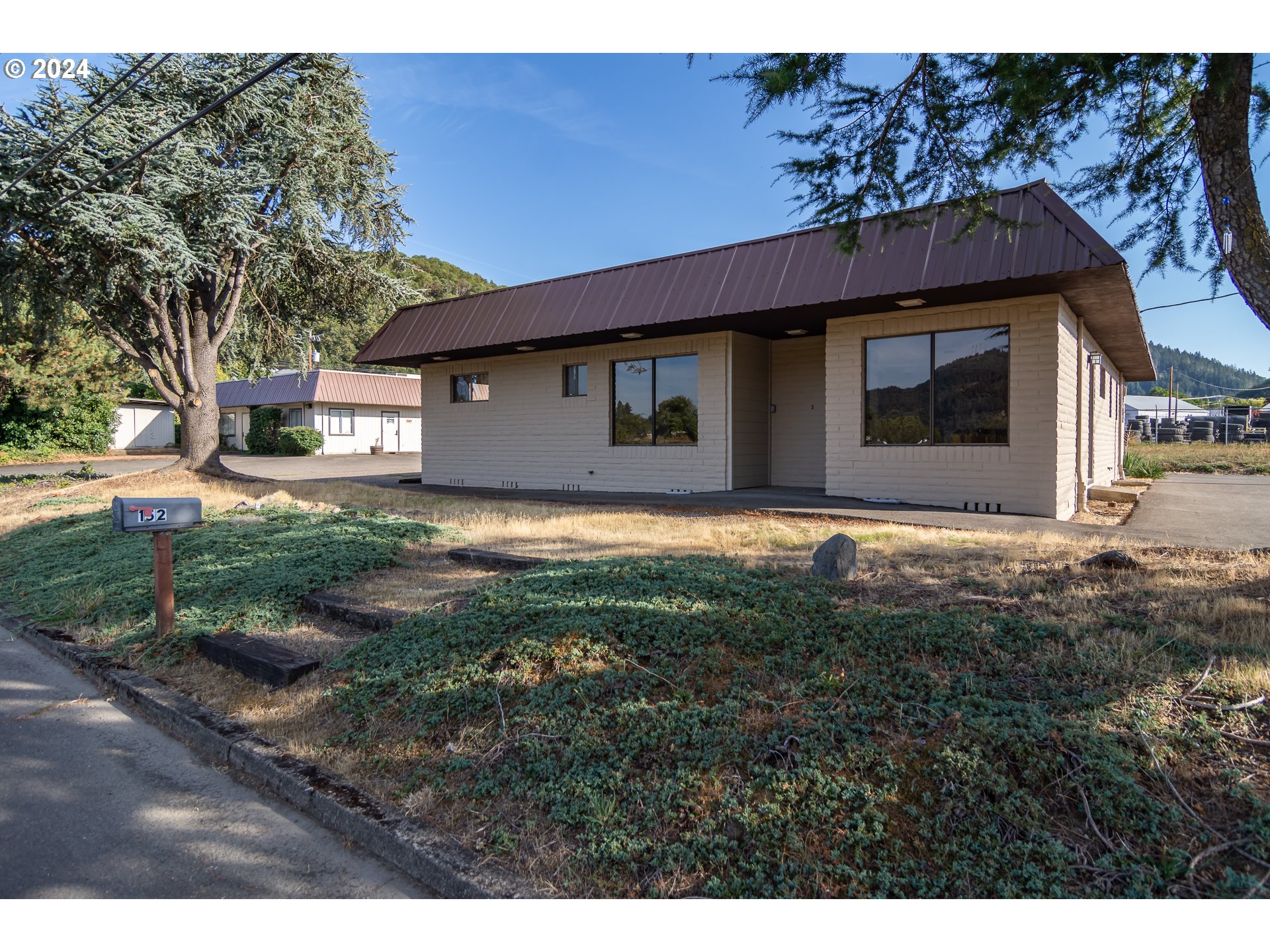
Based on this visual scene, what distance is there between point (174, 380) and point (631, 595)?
18.0 m

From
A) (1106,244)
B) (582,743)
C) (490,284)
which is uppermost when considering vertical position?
(490,284)

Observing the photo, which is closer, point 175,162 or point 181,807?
point 181,807

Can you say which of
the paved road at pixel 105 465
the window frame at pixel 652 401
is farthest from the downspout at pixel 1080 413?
the paved road at pixel 105 465

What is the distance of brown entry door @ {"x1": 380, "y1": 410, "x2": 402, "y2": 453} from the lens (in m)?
39.4

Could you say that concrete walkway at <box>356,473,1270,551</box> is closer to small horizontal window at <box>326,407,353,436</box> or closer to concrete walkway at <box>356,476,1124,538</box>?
concrete walkway at <box>356,476,1124,538</box>

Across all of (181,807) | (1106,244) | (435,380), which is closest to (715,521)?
(1106,244)

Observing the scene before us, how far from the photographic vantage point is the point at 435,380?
17.4m

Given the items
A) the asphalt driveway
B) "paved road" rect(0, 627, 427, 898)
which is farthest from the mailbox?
the asphalt driveway

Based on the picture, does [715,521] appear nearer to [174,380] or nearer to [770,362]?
Answer: [770,362]

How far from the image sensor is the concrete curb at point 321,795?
252 cm

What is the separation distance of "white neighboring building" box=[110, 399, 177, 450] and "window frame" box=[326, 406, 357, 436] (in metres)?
10.8

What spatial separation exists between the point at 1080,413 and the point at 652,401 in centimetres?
734

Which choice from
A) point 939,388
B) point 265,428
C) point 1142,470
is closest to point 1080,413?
point 939,388

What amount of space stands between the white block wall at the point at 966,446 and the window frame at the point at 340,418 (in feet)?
104
